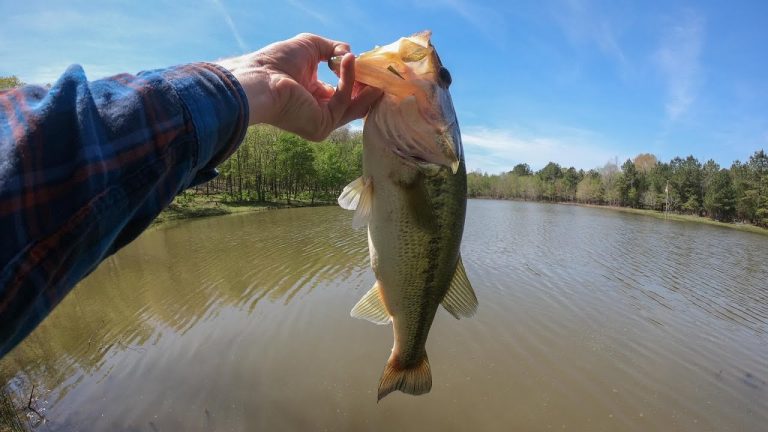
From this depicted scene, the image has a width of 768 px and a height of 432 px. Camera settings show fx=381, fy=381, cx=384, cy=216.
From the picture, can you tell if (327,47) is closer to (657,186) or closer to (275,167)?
(275,167)

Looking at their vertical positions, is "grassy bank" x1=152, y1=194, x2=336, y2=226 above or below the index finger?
below

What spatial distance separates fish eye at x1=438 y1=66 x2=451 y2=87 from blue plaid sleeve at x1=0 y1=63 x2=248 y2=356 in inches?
61.9

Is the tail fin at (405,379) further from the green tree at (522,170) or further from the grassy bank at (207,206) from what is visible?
the green tree at (522,170)

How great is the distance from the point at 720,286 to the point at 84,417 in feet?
84.3

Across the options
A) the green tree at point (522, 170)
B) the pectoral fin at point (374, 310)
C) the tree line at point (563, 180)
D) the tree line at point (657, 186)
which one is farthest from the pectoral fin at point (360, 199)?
the green tree at point (522, 170)

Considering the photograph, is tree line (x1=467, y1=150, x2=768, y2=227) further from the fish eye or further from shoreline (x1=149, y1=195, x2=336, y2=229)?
the fish eye

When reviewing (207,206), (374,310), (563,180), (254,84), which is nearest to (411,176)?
(254,84)

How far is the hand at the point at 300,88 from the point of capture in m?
2.05

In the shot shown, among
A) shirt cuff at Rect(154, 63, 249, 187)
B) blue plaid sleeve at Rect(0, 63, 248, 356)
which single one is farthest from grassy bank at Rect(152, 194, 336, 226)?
blue plaid sleeve at Rect(0, 63, 248, 356)

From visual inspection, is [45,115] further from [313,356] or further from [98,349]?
[98,349]

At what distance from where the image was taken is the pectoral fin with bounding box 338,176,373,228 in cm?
249

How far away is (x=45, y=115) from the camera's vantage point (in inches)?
39.0

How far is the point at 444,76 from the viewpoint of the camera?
2.49 metres

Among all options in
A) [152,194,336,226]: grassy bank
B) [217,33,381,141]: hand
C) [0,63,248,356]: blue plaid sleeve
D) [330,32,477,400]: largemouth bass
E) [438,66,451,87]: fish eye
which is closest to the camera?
[0,63,248,356]: blue plaid sleeve
